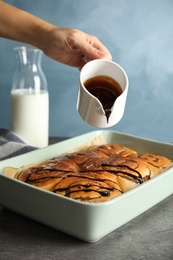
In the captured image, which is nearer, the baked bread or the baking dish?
the baking dish

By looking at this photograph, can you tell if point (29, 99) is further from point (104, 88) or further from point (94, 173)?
point (94, 173)

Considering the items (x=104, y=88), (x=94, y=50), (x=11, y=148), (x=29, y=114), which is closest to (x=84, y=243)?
(x=104, y=88)

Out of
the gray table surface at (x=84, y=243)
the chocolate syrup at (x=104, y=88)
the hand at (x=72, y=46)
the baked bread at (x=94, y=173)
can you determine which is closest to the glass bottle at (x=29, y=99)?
the hand at (x=72, y=46)

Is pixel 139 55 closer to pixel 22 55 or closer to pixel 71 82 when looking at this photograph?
pixel 71 82

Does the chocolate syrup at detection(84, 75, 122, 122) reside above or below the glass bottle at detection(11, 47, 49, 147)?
above

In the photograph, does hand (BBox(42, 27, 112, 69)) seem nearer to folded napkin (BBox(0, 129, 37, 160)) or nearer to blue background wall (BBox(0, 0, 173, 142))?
folded napkin (BBox(0, 129, 37, 160))

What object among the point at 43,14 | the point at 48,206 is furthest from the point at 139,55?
the point at 48,206

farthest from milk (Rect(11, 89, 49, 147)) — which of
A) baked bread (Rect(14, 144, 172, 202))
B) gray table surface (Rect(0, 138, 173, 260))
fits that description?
gray table surface (Rect(0, 138, 173, 260))
